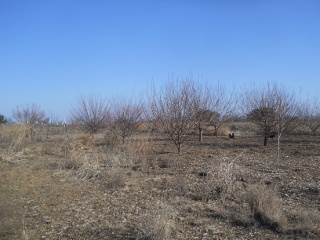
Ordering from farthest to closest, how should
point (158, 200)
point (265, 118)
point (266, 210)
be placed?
point (265, 118)
point (158, 200)
point (266, 210)

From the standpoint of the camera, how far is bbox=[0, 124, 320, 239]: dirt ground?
4441 millimetres

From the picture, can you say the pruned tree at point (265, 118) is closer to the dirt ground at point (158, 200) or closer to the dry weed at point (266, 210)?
the dirt ground at point (158, 200)

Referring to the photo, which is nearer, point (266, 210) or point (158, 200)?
point (266, 210)

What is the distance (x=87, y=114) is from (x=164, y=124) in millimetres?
8048

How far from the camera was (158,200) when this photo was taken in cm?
590

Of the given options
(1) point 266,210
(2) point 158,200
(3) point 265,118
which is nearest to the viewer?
(1) point 266,210

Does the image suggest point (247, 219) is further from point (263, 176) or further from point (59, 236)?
point (263, 176)

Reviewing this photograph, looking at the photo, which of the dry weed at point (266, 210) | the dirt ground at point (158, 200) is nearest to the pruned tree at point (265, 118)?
the dirt ground at point (158, 200)

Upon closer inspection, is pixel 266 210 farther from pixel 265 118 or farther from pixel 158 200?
pixel 265 118

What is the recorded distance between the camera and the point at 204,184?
7.14 m

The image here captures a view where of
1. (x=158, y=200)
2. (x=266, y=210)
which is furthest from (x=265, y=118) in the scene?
(x=266, y=210)

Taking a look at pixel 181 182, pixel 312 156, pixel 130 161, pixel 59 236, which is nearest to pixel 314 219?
pixel 181 182

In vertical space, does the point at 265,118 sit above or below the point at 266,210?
above

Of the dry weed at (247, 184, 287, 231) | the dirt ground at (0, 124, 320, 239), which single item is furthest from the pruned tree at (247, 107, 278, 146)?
the dry weed at (247, 184, 287, 231)
